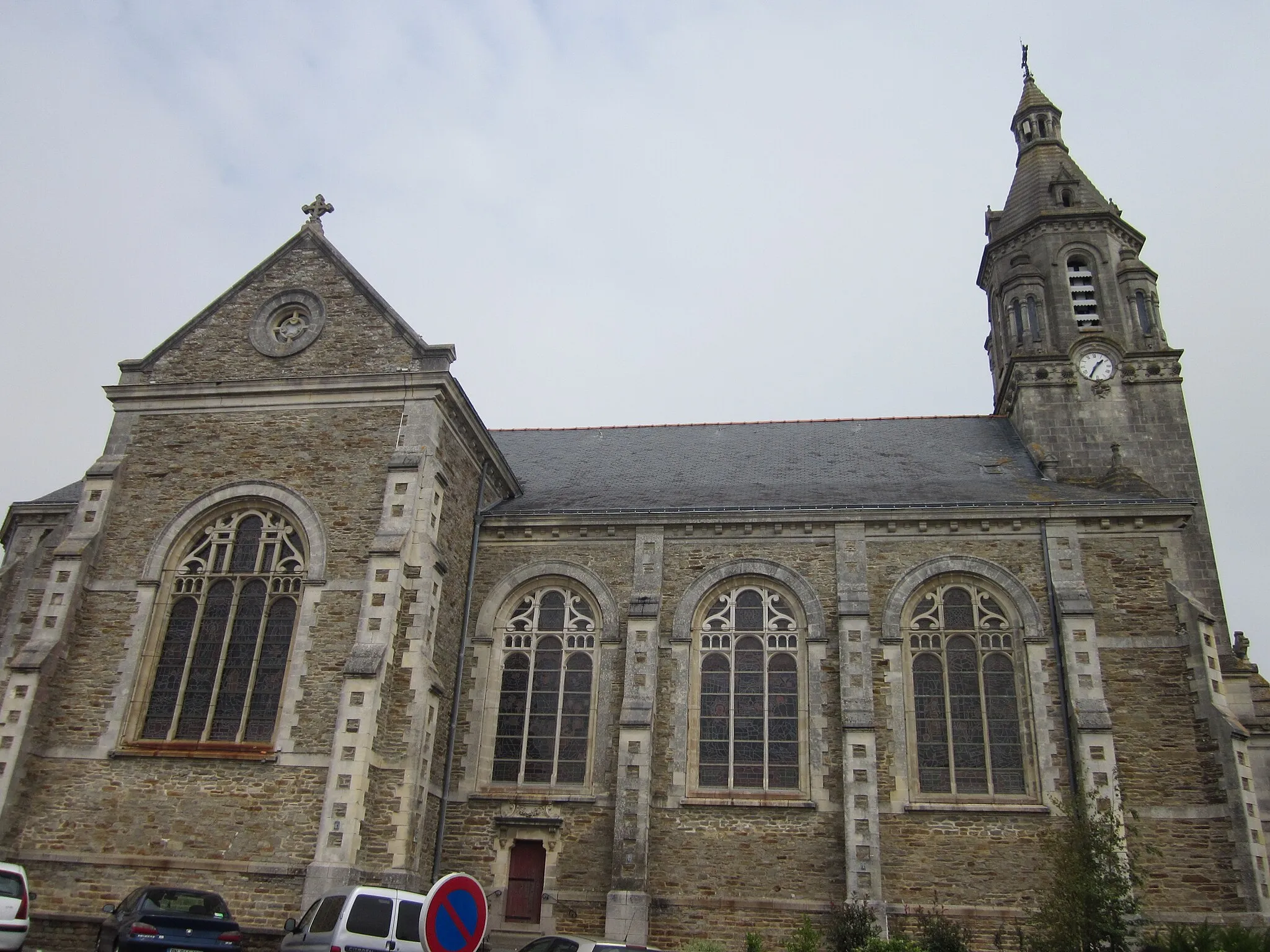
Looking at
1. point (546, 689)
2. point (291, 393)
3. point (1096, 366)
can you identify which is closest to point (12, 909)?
point (546, 689)

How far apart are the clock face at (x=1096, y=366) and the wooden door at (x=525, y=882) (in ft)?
54.6

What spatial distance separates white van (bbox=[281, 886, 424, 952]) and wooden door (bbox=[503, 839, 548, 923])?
6.58 m

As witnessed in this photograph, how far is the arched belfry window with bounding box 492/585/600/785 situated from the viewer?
62.5 feet

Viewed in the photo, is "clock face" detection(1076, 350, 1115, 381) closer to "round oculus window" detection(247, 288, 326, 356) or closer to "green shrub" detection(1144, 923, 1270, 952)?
"green shrub" detection(1144, 923, 1270, 952)

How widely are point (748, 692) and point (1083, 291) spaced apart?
14.5 m

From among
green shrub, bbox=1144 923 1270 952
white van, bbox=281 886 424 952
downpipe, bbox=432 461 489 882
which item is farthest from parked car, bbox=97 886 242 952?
green shrub, bbox=1144 923 1270 952

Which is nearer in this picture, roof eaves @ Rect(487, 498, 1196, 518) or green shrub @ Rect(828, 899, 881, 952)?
green shrub @ Rect(828, 899, 881, 952)

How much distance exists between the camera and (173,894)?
12.8 meters

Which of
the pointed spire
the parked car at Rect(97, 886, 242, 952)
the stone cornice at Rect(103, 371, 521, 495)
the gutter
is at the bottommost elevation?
the parked car at Rect(97, 886, 242, 952)

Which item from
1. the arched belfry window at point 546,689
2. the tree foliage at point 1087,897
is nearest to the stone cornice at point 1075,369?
the tree foliage at point 1087,897

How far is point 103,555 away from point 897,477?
→ 51.9 ft

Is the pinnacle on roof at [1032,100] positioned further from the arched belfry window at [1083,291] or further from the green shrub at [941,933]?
the green shrub at [941,933]

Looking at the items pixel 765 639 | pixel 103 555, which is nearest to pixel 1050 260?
pixel 765 639

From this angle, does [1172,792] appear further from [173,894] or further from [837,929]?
[173,894]
